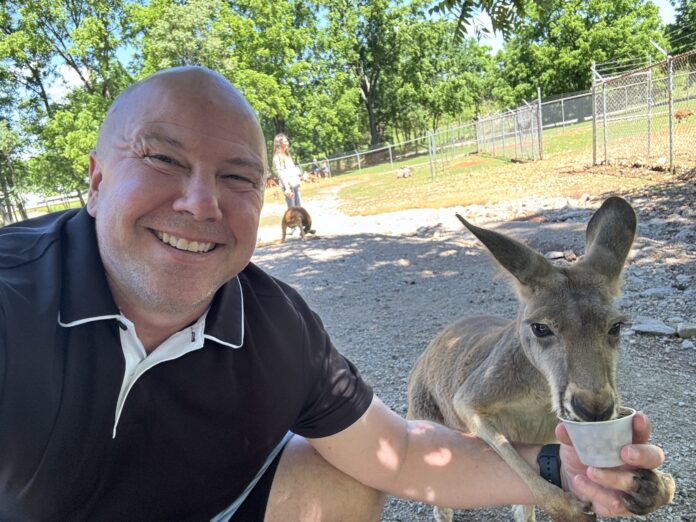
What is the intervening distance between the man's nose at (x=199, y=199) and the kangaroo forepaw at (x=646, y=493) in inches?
65.9

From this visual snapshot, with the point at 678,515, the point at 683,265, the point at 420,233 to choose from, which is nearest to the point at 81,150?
the point at 420,233

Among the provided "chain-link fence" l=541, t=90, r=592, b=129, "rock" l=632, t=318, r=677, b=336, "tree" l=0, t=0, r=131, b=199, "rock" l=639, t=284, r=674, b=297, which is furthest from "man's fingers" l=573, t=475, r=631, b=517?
"chain-link fence" l=541, t=90, r=592, b=129

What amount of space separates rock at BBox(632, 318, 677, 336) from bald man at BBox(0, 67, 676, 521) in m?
3.00

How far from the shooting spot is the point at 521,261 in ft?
8.66

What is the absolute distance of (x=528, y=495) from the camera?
7.18 ft

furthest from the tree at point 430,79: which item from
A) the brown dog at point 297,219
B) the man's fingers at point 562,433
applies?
the man's fingers at point 562,433

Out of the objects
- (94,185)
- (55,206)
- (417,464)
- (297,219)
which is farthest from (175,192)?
(55,206)

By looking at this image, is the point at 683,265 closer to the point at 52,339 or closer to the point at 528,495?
the point at 528,495

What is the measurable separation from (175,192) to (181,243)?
18cm

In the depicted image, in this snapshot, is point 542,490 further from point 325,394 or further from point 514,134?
point 514,134

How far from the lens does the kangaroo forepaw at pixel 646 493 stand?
1.67 metres

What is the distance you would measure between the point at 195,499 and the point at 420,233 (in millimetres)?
9480

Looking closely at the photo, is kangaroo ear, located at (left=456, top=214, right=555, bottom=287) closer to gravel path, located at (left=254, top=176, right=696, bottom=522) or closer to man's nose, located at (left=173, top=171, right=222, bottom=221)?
gravel path, located at (left=254, top=176, right=696, bottom=522)

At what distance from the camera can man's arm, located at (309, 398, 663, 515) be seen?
2164 mm
